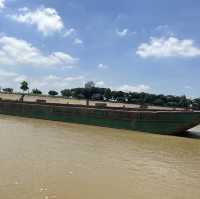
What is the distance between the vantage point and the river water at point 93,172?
24.0 ft

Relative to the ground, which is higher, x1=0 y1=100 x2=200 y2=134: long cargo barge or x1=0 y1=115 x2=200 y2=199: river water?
x1=0 y1=100 x2=200 y2=134: long cargo barge

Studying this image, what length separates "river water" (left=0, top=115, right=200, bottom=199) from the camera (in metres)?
7.32

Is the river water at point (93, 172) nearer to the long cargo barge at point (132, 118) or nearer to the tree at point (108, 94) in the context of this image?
the long cargo barge at point (132, 118)

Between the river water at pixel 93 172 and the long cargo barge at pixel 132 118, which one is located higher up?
the long cargo barge at pixel 132 118

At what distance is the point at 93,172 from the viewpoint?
916 cm

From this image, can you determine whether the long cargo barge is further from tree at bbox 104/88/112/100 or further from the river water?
tree at bbox 104/88/112/100

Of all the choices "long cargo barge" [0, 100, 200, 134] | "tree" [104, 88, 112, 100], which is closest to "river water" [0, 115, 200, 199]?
"long cargo barge" [0, 100, 200, 134]

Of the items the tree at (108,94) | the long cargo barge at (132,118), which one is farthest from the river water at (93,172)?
the tree at (108,94)

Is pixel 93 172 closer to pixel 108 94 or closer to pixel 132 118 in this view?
pixel 132 118

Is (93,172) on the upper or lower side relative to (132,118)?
lower

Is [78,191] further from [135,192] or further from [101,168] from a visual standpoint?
[101,168]

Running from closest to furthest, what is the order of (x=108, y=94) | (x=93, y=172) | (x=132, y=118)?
(x=93, y=172)
(x=132, y=118)
(x=108, y=94)

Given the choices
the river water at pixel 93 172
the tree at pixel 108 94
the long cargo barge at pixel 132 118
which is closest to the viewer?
the river water at pixel 93 172

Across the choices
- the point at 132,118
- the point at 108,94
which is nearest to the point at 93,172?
the point at 132,118
